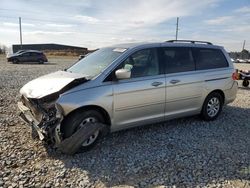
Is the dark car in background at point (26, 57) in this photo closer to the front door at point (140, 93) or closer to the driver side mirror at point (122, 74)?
the front door at point (140, 93)

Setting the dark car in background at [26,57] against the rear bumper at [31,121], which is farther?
the dark car in background at [26,57]

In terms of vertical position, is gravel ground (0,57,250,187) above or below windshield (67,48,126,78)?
below

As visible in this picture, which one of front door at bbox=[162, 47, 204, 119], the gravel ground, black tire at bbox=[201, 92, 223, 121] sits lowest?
the gravel ground

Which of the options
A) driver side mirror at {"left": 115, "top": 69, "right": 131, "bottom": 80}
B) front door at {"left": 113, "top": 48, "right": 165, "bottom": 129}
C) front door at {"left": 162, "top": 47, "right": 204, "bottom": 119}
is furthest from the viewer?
front door at {"left": 162, "top": 47, "right": 204, "bottom": 119}

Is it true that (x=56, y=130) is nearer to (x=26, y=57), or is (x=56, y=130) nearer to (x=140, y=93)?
(x=140, y=93)

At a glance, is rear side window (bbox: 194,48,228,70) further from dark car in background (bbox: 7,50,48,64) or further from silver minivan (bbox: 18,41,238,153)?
dark car in background (bbox: 7,50,48,64)

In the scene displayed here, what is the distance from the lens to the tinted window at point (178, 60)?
205 inches

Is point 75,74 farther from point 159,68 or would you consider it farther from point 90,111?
point 159,68

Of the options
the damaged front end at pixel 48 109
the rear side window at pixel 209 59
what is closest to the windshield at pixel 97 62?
the damaged front end at pixel 48 109

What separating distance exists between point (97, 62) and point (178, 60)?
5.60 ft

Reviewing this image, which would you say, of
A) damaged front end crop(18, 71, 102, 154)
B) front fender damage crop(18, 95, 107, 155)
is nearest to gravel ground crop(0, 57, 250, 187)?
front fender damage crop(18, 95, 107, 155)

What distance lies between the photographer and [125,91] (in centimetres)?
453

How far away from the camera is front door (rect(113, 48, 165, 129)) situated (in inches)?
179

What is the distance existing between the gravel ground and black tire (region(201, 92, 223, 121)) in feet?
1.22
